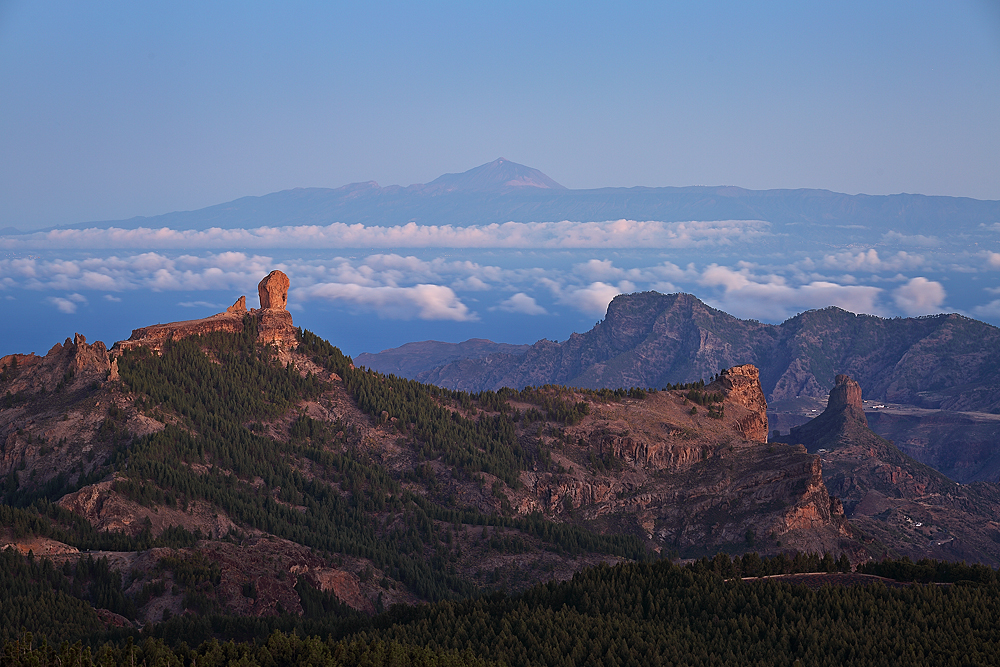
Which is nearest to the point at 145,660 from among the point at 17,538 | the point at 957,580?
the point at 17,538

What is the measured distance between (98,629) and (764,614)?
90779 mm

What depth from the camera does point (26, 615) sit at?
167750mm

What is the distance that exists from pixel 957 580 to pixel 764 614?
3633cm

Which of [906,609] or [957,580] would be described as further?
[957,580]

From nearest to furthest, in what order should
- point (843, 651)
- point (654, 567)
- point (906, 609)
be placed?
1. point (843, 651)
2. point (906, 609)
3. point (654, 567)

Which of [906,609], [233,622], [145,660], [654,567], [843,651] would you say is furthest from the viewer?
[654,567]

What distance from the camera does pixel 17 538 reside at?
194750mm

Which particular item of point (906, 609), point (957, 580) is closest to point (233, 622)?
point (906, 609)

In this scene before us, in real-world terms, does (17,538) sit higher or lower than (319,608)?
higher

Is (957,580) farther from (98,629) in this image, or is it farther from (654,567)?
(98,629)

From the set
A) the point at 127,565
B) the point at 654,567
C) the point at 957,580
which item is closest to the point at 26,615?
the point at 127,565

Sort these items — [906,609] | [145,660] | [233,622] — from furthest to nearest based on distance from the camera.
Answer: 1. [233,622]
2. [906,609]
3. [145,660]

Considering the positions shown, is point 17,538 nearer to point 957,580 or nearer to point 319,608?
point 319,608

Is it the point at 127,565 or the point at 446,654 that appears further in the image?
the point at 127,565
